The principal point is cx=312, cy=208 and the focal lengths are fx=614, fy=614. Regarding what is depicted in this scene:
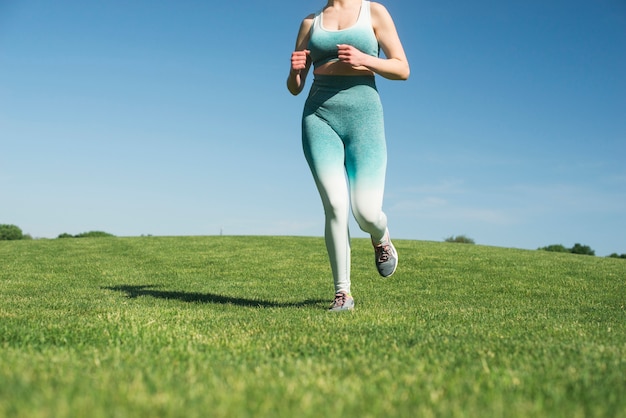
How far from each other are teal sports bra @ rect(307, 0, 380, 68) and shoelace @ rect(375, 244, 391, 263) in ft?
7.03

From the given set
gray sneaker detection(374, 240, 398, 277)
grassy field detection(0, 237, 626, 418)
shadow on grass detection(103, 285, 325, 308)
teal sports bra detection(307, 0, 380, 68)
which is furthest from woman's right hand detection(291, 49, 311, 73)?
shadow on grass detection(103, 285, 325, 308)

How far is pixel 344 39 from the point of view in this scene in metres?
6.28

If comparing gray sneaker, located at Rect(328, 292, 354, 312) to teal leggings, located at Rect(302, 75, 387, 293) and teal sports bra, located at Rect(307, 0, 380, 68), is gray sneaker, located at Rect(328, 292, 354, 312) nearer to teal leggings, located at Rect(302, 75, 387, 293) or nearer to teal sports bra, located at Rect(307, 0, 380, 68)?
teal leggings, located at Rect(302, 75, 387, 293)

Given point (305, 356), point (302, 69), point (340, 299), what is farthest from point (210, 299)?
point (305, 356)

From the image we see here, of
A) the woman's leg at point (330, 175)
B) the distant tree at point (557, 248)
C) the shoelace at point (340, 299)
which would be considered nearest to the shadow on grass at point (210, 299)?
the shoelace at point (340, 299)

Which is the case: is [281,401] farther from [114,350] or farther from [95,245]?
[95,245]

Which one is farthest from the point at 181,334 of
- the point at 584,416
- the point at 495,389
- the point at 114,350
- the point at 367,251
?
the point at 367,251

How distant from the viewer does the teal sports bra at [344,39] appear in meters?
6.29

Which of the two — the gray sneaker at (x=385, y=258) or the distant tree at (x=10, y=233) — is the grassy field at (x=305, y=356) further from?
the distant tree at (x=10, y=233)

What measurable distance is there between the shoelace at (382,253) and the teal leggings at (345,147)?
0.63m

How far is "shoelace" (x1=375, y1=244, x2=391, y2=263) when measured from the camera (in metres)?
7.04

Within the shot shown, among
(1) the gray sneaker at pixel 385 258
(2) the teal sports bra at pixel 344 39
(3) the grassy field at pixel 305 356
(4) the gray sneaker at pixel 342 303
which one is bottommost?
(3) the grassy field at pixel 305 356

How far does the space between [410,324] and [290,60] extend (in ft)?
9.87

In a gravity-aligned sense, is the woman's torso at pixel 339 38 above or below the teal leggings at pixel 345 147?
above
